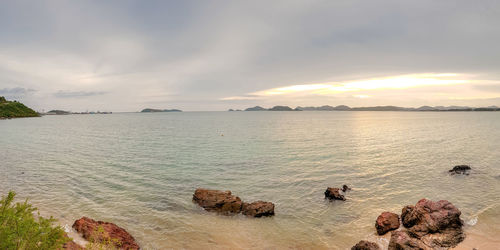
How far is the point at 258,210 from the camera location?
1798 cm

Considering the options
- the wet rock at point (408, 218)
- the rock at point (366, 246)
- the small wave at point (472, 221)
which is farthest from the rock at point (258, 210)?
the small wave at point (472, 221)

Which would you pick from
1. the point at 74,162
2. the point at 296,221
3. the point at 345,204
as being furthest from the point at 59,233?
the point at 74,162

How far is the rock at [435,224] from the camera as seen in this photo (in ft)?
45.4

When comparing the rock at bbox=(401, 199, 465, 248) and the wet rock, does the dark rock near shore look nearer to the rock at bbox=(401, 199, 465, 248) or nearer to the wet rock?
the wet rock

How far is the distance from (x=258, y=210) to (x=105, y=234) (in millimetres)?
9453

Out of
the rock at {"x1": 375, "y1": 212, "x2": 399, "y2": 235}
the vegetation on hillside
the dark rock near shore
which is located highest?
the vegetation on hillside

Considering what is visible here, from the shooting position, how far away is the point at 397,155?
40.8 m

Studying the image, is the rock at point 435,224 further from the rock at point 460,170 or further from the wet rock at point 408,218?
the rock at point 460,170

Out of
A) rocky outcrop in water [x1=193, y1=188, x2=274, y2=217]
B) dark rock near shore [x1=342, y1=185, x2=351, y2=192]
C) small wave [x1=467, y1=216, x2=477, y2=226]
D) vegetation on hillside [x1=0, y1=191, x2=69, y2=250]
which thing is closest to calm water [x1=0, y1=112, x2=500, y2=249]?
small wave [x1=467, y1=216, x2=477, y2=226]

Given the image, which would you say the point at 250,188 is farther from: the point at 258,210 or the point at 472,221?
the point at 472,221

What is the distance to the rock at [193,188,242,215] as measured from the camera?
61.1 ft

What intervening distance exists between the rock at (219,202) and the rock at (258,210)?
2.29 ft

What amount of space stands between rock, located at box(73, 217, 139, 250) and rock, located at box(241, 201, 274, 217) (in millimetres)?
7451

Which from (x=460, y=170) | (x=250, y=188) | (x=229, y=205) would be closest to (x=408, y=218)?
(x=229, y=205)
